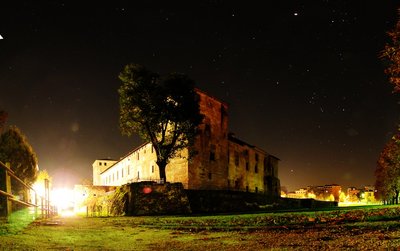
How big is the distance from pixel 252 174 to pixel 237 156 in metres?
6.44

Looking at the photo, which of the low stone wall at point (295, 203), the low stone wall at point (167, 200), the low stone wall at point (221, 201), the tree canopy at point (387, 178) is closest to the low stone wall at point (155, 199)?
the low stone wall at point (167, 200)

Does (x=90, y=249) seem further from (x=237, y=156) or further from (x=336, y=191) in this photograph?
Answer: (x=336, y=191)

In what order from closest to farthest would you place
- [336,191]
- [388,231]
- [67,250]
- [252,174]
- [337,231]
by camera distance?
[67,250] → [388,231] → [337,231] → [252,174] → [336,191]

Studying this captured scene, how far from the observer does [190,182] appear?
46062mm

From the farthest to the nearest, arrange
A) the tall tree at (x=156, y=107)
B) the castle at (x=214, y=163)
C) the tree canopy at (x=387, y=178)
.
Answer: the tree canopy at (x=387, y=178)
the castle at (x=214, y=163)
the tall tree at (x=156, y=107)

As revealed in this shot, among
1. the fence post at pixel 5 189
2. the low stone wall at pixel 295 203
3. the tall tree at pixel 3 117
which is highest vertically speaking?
the tall tree at pixel 3 117

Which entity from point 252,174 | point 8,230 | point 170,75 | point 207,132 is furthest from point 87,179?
point 8,230

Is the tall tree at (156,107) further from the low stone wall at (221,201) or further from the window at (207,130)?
the window at (207,130)

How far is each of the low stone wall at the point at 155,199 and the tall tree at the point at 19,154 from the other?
1162 centimetres

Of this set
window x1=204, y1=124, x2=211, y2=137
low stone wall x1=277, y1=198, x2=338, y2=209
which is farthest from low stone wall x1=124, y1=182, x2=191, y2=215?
window x1=204, y1=124, x2=211, y2=137

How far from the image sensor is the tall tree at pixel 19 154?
3459 centimetres

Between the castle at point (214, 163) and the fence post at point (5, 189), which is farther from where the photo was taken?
the castle at point (214, 163)

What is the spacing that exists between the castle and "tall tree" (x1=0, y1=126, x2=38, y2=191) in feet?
46.7

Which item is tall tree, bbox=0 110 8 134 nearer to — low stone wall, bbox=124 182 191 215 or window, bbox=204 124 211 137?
low stone wall, bbox=124 182 191 215
